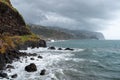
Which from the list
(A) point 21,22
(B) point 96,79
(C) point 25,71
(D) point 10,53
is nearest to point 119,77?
(B) point 96,79

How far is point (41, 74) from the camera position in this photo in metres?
37.8

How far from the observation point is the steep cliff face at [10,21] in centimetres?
9869

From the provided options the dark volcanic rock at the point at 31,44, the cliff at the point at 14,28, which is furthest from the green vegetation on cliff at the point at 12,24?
the dark volcanic rock at the point at 31,44

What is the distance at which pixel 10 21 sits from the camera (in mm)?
103188

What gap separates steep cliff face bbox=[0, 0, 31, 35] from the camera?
324ft

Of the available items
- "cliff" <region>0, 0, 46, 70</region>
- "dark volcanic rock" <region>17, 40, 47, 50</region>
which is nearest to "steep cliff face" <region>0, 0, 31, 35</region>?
"cliff" <region>0, 0, 46, 70</region>

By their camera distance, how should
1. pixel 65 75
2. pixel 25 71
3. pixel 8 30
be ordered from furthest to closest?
pixel 8 30, pixel 25 71, pixel 65 75

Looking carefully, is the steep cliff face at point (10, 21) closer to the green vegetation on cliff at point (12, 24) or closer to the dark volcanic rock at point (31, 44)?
the green vegetation on cliff at point (12, 24)

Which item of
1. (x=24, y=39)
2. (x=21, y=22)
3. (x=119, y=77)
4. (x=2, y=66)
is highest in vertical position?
(x=21, y=22)

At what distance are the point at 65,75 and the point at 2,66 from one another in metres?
13.5

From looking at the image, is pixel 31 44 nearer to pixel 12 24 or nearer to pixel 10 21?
pixel 12 24

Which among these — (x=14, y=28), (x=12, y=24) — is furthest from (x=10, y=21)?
(x=14, y=28)

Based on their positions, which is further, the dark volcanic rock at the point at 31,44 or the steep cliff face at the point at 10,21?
the steep cliff face at the point at 10,21

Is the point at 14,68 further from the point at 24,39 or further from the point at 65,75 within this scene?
the point at 24,39
